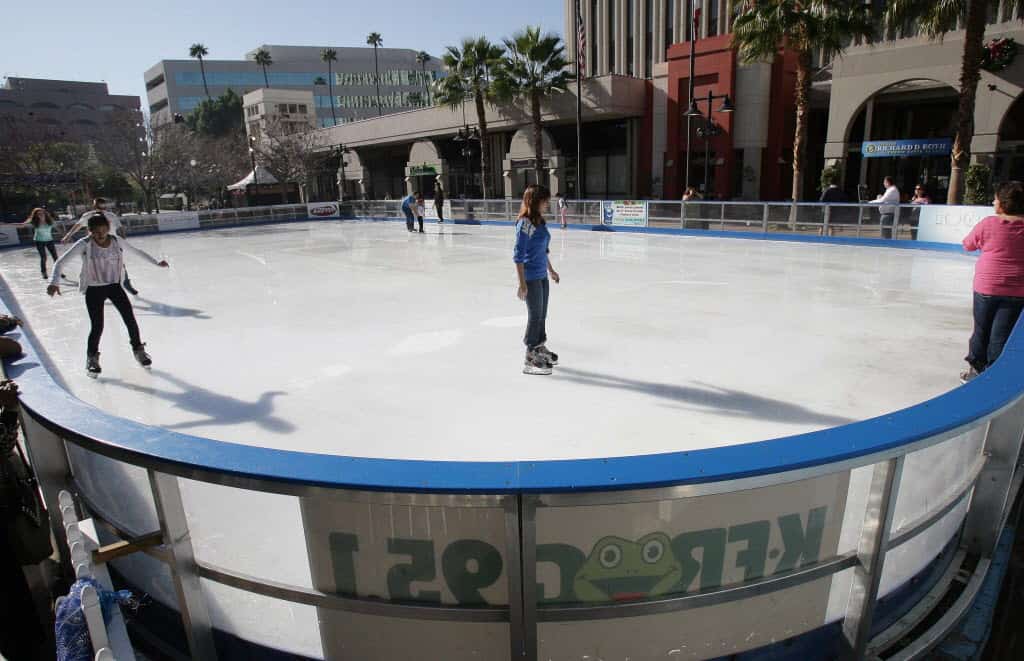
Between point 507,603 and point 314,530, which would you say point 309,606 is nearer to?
point 314,530

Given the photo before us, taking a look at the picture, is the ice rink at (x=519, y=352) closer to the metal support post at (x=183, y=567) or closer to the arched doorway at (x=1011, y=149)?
the metal support post at (x=183, y=567)

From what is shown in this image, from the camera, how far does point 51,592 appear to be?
312 cm

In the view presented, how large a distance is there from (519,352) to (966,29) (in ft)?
49.2

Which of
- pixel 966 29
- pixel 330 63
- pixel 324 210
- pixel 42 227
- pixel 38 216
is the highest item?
pixel 330 63

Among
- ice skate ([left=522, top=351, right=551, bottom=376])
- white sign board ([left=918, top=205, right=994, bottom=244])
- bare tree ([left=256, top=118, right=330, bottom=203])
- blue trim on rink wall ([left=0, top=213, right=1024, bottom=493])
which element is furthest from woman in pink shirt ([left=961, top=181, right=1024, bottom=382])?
bare tree ([left=256, top=118, right=330, bottom=203])

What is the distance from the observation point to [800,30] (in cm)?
1756

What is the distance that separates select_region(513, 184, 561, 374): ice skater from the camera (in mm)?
5164

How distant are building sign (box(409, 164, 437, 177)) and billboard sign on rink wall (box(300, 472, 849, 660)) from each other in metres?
38.3

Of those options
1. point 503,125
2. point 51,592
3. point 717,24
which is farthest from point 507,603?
point 717,24

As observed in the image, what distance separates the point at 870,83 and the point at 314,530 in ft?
85.6

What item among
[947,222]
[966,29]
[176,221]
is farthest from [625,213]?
[176,221]

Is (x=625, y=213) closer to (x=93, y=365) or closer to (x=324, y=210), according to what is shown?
(x=93, y=365)

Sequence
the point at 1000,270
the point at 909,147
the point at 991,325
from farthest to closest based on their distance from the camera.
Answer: the point at 909,147 → the point at 991,325 → the point at 1000,270

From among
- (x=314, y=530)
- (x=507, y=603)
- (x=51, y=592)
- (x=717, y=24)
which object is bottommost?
(x=51, y=592)
